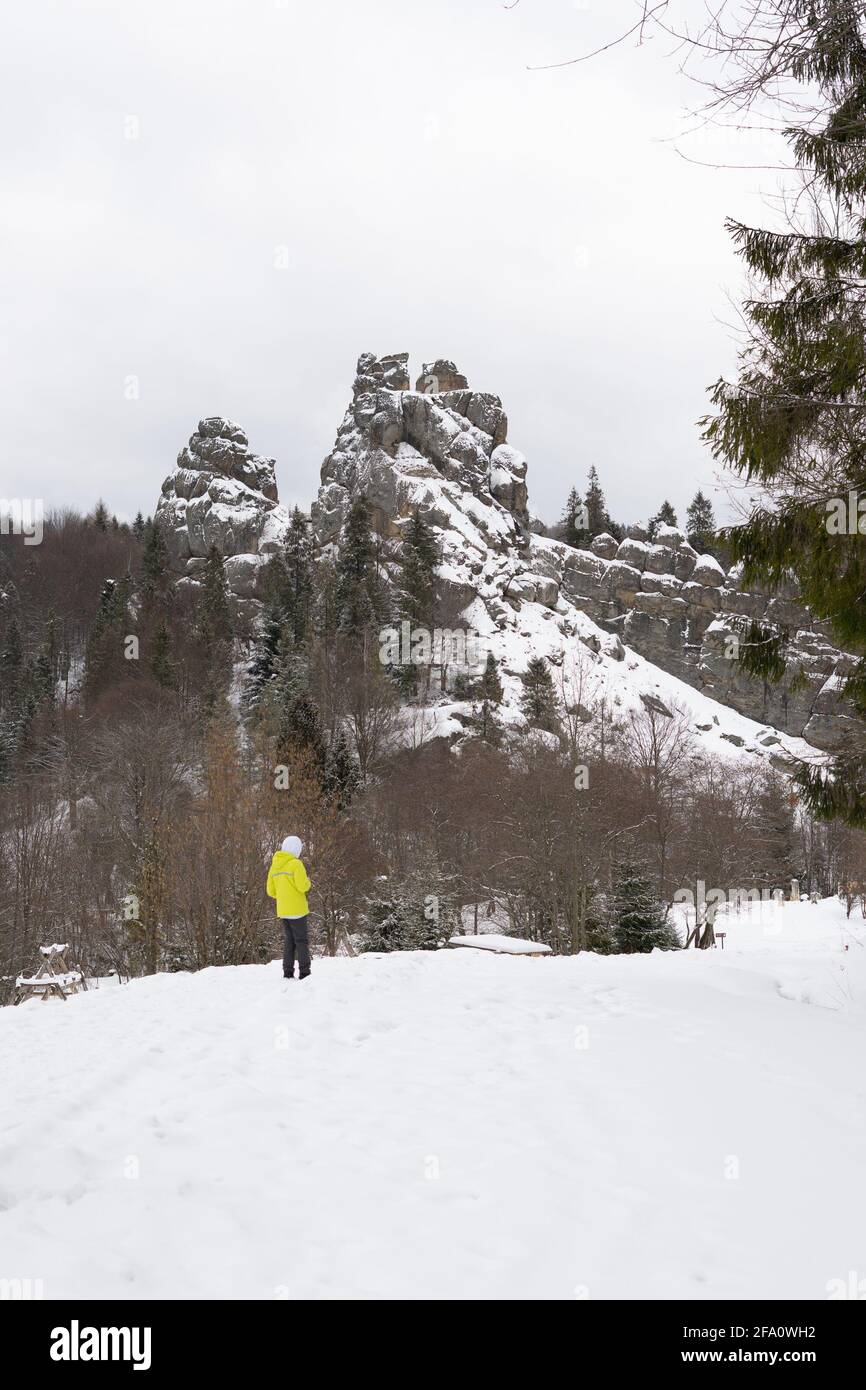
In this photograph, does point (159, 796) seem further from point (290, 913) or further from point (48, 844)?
point (290, 913)

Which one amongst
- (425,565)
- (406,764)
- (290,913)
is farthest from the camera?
(425,565)

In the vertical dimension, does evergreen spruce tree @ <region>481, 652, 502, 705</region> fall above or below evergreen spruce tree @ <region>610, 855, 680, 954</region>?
above

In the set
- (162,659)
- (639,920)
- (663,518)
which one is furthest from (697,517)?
(639,920)

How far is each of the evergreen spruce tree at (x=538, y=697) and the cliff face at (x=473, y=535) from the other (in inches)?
173

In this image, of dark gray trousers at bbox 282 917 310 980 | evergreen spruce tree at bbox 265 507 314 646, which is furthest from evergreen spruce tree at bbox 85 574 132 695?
dark gray trousers at bbox 282 917 310 980

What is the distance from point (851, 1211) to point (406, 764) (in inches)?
1717

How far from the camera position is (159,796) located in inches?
1210

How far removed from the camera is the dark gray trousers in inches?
422

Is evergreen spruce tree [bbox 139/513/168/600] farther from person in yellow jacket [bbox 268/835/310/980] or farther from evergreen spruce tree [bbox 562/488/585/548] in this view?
person in yellow jacket [bbox 268/835/310/980]

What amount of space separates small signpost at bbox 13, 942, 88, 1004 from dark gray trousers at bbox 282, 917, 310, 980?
4755 millimetres

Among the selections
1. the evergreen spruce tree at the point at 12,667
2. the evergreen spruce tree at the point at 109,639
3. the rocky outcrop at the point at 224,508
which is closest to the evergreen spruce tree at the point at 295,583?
the rocky outcrop at the point at 224,508

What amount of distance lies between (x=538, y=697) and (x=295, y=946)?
45183mm

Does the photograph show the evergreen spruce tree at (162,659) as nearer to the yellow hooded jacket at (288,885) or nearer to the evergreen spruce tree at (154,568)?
the evergreen spruce tree at (154,568)

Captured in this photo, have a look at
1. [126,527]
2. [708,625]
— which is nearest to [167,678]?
[126,527]
